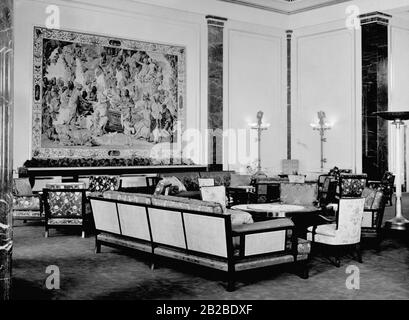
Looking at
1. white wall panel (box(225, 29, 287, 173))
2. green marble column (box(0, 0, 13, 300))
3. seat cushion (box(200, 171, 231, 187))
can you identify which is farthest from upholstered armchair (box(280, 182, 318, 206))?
white wall panel (box(225, 29, 287, 173))

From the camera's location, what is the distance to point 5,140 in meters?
3.55

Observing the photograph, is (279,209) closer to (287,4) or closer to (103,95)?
(103,95)

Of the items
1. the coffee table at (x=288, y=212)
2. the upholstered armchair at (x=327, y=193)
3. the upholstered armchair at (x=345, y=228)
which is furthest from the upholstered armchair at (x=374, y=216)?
the upholstered armchair at (x=327, y=193)

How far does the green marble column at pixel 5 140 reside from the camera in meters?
3.52

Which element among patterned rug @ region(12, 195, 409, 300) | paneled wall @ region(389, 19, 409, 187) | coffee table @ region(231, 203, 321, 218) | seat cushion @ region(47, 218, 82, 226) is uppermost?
paneled wall @ region(389, 19, 409, 187)

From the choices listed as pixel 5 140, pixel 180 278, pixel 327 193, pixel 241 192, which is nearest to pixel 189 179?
pixel 241 192

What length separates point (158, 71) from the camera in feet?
38.3

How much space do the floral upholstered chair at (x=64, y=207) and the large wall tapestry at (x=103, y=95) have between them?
278 cm

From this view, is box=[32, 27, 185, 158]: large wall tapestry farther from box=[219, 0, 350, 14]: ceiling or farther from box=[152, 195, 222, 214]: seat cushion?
box=[152, 195, 222, 214]: seat cushion

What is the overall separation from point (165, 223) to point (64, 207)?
2.84 m

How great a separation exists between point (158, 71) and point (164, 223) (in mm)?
6888

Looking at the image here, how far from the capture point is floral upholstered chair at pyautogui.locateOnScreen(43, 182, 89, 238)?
759cm
